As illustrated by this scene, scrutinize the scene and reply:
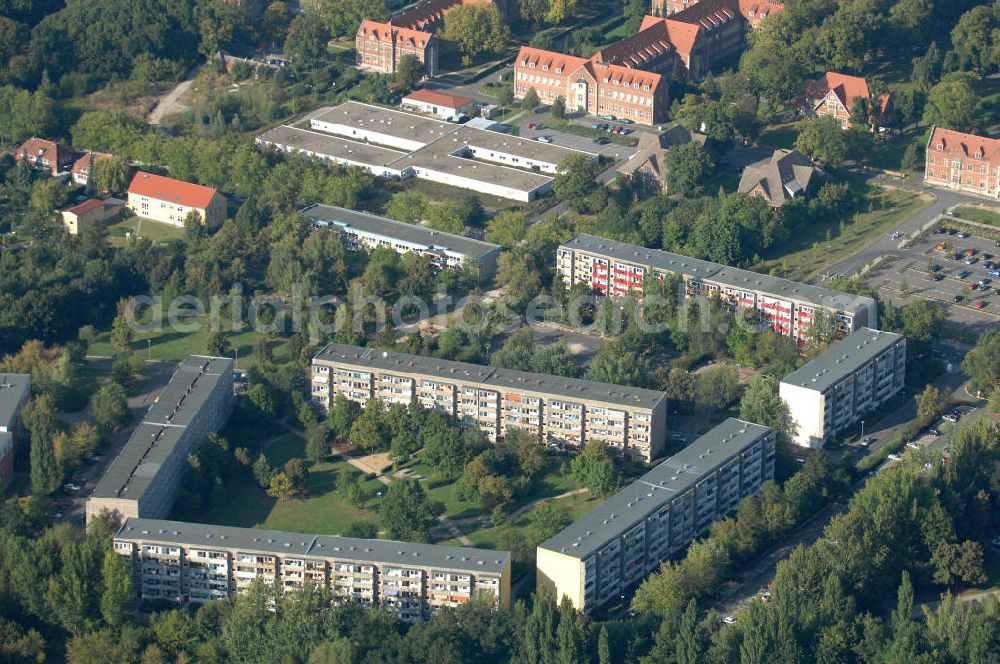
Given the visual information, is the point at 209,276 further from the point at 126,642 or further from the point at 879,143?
the point at 879,143

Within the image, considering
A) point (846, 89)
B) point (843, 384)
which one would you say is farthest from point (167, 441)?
point (846, 89)

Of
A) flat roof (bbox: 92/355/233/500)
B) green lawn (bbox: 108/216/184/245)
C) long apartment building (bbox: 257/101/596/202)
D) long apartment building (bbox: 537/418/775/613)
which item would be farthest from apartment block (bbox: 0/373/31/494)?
long apartment building (bbox: 257/101/596/202)

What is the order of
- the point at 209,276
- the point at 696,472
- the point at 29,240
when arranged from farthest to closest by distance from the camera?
the point at 29,240
the point at 209,276
the point at 696,472

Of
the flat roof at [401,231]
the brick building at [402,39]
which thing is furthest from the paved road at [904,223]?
the brick building at [402,39]

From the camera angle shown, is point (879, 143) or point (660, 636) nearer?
point (660, 636)

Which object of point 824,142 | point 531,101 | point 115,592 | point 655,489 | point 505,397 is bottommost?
point 115,592

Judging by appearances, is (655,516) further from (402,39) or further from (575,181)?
(402,39)

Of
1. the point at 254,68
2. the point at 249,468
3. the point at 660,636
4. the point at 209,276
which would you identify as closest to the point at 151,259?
the point at 209,276

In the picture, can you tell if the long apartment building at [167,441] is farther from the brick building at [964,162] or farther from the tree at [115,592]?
the brick building at [964,162]
